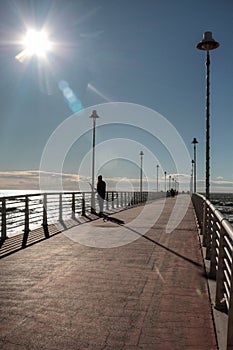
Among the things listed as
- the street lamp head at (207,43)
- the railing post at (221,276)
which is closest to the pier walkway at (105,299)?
the railing post at (221,276)

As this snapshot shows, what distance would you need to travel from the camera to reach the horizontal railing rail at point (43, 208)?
10.2 m

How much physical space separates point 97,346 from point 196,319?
52.1 inches

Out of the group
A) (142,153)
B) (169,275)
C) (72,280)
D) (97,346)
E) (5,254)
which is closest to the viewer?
(97,346)

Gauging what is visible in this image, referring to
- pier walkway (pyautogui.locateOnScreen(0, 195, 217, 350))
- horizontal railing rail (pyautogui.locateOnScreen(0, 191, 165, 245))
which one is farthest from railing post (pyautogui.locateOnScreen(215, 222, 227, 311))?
horizontal railing rail (pyautogui.locateOnScreen(0, 191, 165, 245))

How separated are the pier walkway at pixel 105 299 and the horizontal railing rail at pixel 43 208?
165cm

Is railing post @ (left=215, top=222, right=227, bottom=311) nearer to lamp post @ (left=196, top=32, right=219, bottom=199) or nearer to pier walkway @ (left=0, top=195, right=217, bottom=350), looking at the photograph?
pier walkway @ (left=0, top=195, right=217, bottom=350)

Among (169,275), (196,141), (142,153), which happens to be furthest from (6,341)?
(142,153)

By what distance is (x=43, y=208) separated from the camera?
12477 mm

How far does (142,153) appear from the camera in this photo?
143 ft

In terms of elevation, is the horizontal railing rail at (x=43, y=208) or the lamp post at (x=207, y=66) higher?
the lamp post at (x=207, y=66)

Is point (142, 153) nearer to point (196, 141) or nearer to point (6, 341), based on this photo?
point (196, 141)

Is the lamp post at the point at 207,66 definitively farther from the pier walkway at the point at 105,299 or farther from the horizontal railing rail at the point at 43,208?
the horizontal railing rail at the point at 43,208

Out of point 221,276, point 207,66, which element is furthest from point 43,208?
point 221,276

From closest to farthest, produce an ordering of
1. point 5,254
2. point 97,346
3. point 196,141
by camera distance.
A: 1. point 97,346
2. point 5,254
3. point 196,141
